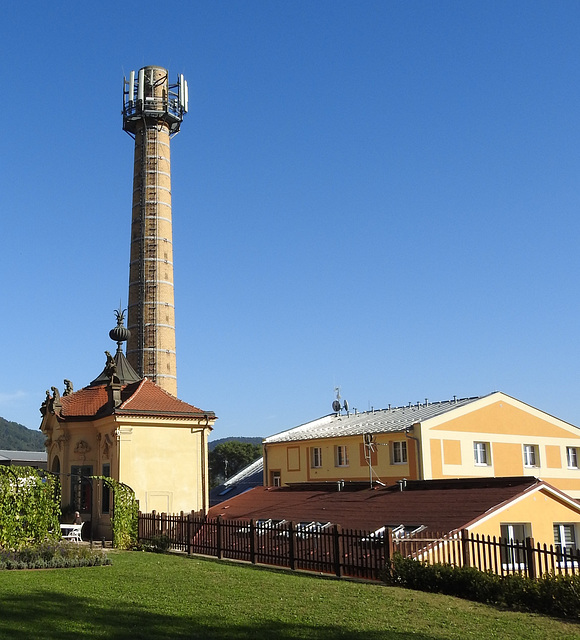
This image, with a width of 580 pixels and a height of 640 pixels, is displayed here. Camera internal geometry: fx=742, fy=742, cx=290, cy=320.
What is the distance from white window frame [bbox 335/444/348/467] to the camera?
45.2m

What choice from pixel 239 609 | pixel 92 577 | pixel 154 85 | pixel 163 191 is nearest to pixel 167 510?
pixel 92 577

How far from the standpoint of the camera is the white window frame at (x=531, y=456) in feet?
147

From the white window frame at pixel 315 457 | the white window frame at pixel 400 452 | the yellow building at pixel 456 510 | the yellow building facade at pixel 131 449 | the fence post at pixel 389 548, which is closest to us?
the fence post at pixel 389 548

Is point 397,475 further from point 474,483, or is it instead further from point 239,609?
point 239,609

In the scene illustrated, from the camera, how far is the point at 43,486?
21938mm

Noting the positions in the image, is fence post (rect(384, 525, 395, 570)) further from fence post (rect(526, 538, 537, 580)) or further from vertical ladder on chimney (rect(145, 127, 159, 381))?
vertical ladder on chimney (rect(145, 127, 159, 381))

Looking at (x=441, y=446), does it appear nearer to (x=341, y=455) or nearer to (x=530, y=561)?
(x=341, y=455)

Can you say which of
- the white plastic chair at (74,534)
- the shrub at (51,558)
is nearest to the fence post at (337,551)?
the shrub at (51,558)

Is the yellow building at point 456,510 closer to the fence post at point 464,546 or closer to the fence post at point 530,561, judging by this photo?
the fence post at point 464,546

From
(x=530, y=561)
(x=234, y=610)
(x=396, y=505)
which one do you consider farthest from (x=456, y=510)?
(x=234, y=610)

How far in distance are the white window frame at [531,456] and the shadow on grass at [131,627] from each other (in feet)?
119

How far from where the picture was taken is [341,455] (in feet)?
150

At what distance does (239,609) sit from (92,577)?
16.6 feet

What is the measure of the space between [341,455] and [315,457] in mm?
2591
